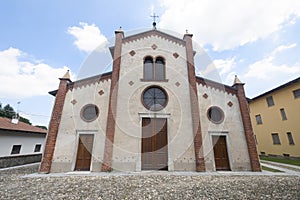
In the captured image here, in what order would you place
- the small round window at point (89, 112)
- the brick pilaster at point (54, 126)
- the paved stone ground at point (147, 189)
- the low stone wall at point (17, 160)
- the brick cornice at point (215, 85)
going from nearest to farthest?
1. the paved stone ground at point (147, 189)
2. the brick pilaster at point (54, 126)
3. the small round window at point (89, 112)
4. the brick cornice at point (215, 85)
5. the low stone wall at point (17, 160)

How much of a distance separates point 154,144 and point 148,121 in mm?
1502

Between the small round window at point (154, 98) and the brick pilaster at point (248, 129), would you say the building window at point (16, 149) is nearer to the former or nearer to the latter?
the small round window at point (154, 98)

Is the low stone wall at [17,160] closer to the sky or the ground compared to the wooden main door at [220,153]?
closer to the ground

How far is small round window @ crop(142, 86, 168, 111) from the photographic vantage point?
10.1 m

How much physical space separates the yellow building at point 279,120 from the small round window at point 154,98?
448 inches

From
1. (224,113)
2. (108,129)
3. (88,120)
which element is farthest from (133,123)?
(224,113)

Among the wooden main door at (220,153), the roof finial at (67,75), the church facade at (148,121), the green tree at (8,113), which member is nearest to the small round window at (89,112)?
the church facade at (148,121)

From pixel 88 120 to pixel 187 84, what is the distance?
23.7ft

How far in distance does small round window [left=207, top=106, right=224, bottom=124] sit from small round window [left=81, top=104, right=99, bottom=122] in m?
7.62

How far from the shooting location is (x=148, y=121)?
31.9 feet

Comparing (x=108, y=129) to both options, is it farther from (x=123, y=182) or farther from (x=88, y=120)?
(x=123, y=182)

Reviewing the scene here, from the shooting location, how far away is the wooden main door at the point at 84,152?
887 cm

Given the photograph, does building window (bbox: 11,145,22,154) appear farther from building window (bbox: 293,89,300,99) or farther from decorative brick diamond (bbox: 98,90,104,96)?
building window (bbox: 293,89,300,99)

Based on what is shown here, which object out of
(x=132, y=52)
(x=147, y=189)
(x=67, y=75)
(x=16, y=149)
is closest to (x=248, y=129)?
(x=147, y=189)
